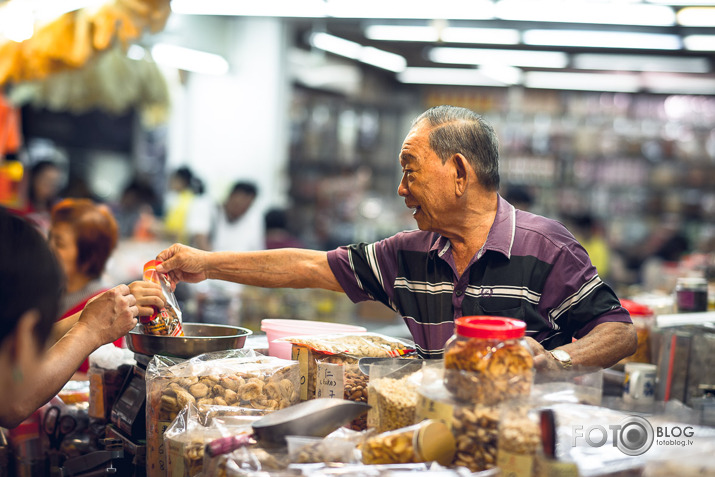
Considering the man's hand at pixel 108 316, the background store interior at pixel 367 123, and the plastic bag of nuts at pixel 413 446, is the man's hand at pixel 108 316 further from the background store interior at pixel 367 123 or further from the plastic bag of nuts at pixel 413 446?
the background store interior at pixel 367 123

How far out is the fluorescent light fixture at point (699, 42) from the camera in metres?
5.43

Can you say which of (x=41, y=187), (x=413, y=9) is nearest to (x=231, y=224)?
(x=41, y=187)

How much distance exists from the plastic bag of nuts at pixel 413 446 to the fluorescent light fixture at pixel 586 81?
26.3 feet

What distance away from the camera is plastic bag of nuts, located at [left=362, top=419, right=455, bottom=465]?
1.22 metres

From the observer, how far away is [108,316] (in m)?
1.75

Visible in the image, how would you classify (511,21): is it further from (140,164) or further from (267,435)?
(140,164)

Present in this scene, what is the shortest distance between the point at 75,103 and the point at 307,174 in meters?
2.98

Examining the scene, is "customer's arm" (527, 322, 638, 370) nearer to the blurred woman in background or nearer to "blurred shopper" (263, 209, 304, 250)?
the blurred woman in background

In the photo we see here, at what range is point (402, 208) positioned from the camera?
31.3 feet

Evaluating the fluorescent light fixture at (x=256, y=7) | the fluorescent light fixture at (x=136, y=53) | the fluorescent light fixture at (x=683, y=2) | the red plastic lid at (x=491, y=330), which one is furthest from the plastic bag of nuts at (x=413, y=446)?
the fluorescent light fixture at (x=136, y=53)

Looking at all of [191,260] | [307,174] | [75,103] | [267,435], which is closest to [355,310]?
[307,174]

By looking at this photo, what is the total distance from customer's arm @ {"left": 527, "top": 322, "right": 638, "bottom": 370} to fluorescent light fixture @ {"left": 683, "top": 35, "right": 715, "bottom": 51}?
420 centimetres

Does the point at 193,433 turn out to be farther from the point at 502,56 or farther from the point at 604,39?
the point at 502,56

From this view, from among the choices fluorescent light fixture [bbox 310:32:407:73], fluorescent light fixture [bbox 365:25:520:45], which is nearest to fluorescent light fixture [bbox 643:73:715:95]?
fluorescent light fixture [bbox 310:32:407:73]
